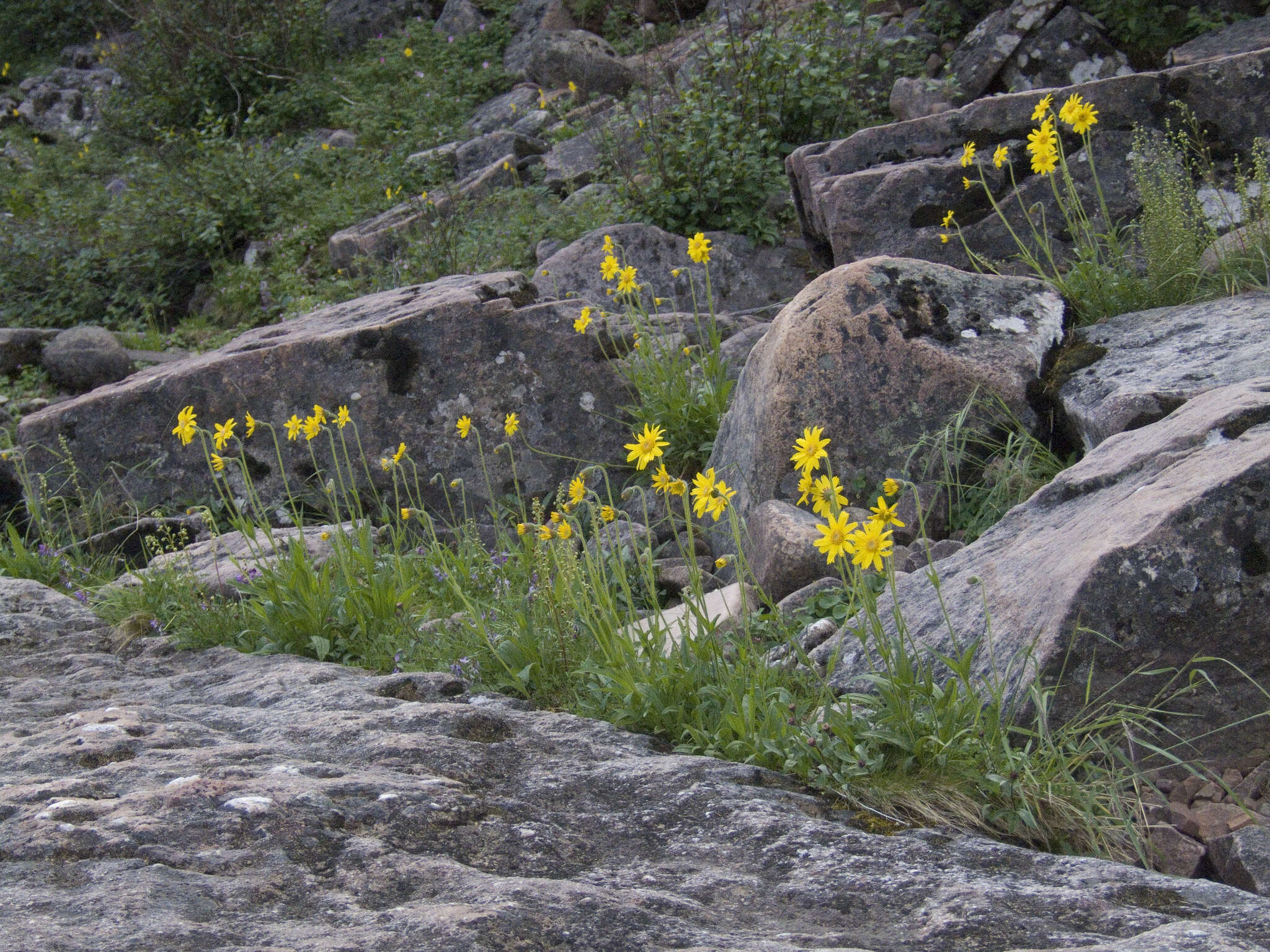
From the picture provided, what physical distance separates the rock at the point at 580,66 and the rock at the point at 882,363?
8.68m

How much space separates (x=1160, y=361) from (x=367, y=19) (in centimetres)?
1461

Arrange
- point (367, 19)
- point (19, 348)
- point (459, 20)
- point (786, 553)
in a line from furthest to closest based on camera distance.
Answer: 1. point (367, 19)
2. point (459, 20)
3. point (19, 348)
4. point (786, 553)

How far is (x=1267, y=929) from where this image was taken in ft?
5.00

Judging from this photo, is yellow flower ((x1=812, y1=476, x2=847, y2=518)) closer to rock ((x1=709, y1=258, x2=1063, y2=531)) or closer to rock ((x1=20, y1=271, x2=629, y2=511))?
rock ((x1=709, y1=258, x2=1063, y2=531))

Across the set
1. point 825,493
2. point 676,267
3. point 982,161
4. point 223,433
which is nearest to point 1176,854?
point 825,493

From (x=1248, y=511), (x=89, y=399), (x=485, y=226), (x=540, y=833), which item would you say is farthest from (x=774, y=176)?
(x=540, y=833)

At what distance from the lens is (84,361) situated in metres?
8.31

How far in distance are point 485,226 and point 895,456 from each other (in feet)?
20.1

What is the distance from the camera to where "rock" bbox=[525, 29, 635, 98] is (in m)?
12.2

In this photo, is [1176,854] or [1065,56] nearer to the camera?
[1176,854]

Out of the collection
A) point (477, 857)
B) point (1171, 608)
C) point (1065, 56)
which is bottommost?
point (1171, 608)

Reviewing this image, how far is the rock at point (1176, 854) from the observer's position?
7.08ft

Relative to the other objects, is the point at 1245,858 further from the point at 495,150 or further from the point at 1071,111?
the point at 495,150

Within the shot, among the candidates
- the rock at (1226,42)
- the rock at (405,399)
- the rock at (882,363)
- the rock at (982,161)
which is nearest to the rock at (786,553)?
the rock at (882,363)
